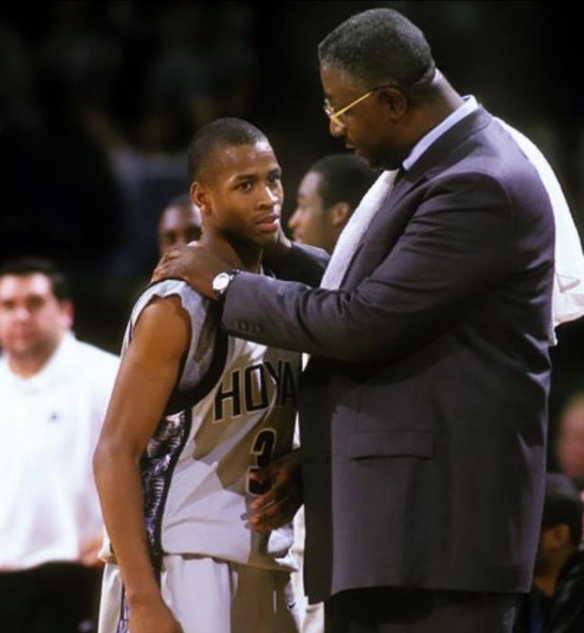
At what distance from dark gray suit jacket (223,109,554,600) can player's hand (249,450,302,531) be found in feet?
0.74

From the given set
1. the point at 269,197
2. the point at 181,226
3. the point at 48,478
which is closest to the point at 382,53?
the point at 269,197

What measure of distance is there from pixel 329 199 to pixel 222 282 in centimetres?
172

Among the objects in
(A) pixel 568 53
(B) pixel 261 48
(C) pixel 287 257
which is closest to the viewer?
(C) pixel 287 257

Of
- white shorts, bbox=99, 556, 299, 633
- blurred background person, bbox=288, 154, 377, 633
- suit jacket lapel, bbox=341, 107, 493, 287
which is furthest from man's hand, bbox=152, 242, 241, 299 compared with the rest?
blurred background person, bbox=288, 154, 377, 633

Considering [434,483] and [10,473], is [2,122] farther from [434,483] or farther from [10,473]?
[434,483]

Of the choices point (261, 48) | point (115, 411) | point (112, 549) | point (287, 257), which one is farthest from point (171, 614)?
point (261, 48)

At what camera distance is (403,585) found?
3449 mm

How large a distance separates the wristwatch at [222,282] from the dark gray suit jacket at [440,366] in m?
0.02

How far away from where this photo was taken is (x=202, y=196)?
150 inches

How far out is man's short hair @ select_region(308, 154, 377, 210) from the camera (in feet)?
17.3

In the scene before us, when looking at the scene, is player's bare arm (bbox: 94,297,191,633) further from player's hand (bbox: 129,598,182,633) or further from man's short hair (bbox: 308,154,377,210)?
man's short hair (bbox: 308,154,377,210)

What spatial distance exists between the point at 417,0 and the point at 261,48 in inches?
60.3

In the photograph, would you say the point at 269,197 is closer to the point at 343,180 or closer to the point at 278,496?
the point at 278,496

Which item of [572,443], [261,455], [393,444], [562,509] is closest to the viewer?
[393,444]
